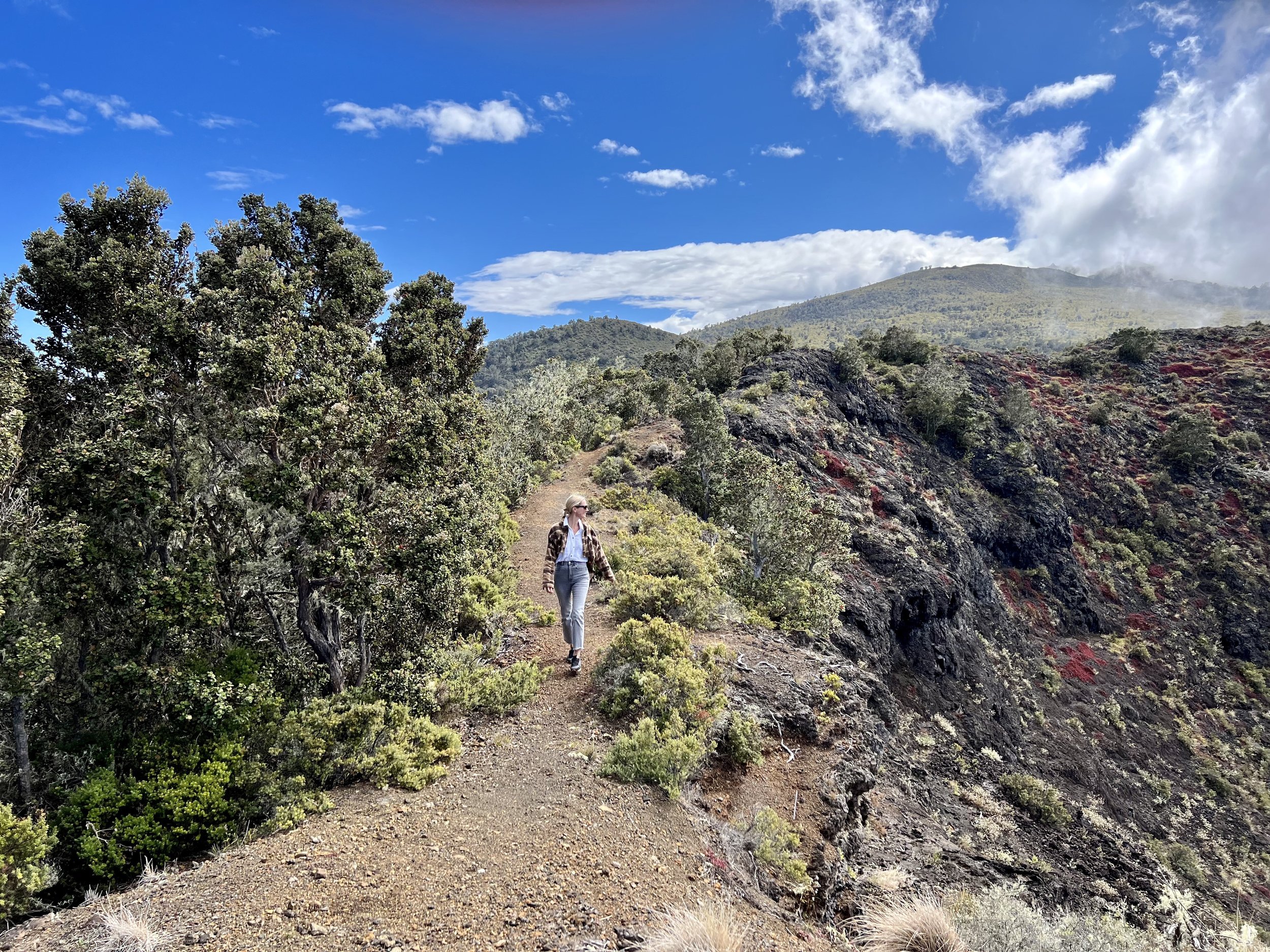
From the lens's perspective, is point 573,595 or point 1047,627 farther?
point 1047,627

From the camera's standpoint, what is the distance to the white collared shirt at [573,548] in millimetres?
8398

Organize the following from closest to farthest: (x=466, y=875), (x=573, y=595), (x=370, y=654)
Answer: (x=466, y=875) < (x=573, y=595) < (x=370, y=654)

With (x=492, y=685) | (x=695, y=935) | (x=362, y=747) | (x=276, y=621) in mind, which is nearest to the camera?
(x=695, y=935)

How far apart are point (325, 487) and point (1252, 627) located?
56.2 m

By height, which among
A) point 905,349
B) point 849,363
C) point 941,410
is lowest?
point 941,410

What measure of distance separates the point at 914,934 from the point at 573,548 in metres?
5.73

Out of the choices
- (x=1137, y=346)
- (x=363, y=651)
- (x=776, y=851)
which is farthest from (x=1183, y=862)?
(x=1137, y=346)

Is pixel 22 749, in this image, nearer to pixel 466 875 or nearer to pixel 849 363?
pixel 466 875

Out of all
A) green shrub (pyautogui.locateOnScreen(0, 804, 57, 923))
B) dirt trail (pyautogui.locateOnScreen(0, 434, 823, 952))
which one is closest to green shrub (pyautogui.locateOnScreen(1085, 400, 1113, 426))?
dirt trail (pyautogui.locateOnScreen(0, 434, 823, 952))

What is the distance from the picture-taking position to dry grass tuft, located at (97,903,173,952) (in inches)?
160

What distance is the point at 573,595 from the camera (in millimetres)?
8523

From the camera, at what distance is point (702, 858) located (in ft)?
18.1

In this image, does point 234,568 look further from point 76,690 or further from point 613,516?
point 613,516

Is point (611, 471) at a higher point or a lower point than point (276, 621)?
higher
